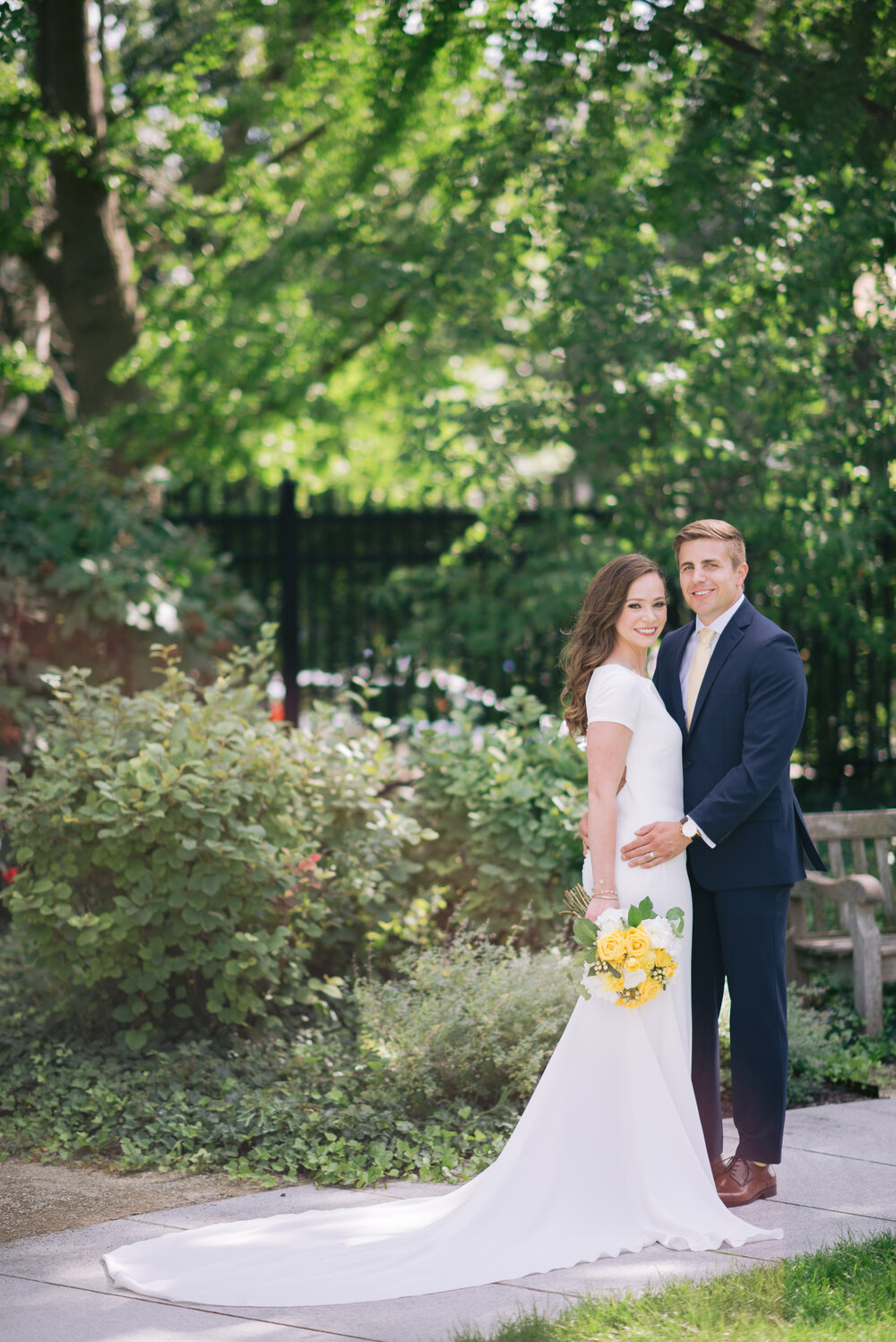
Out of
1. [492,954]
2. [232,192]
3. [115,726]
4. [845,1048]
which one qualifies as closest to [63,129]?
[232,192]

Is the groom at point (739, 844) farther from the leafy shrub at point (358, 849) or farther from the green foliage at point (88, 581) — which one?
the green foliage at point (88, 581)

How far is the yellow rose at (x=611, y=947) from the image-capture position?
3.53m

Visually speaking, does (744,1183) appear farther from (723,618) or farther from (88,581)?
(88,581)

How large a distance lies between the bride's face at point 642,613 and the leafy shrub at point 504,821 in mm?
2053

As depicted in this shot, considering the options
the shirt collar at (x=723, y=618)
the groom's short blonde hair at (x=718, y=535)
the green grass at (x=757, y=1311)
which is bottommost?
the green grass at (x=757, y=1311)

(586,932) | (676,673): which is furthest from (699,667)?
(586,932)

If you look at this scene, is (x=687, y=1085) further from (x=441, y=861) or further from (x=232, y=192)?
(x=232, y=192)

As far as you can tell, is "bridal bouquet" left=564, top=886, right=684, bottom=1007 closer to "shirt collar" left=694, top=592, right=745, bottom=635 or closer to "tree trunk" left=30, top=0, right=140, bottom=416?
"shirt collar" left=694, top=592, right=745, bottom=635

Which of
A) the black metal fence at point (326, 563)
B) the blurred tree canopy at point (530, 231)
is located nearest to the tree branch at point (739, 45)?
the blurred tree canopy at point (530, 231)

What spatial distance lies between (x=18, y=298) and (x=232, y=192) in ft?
9.40

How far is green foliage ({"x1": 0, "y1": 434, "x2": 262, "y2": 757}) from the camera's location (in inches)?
305

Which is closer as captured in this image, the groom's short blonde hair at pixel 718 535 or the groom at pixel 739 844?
the groom at pixel 739 844

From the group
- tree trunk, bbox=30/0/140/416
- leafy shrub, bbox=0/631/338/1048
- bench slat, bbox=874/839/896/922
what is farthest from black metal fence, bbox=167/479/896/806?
leafy shrub, bbox=0/631/338/1048

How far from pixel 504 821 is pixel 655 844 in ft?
7.33
